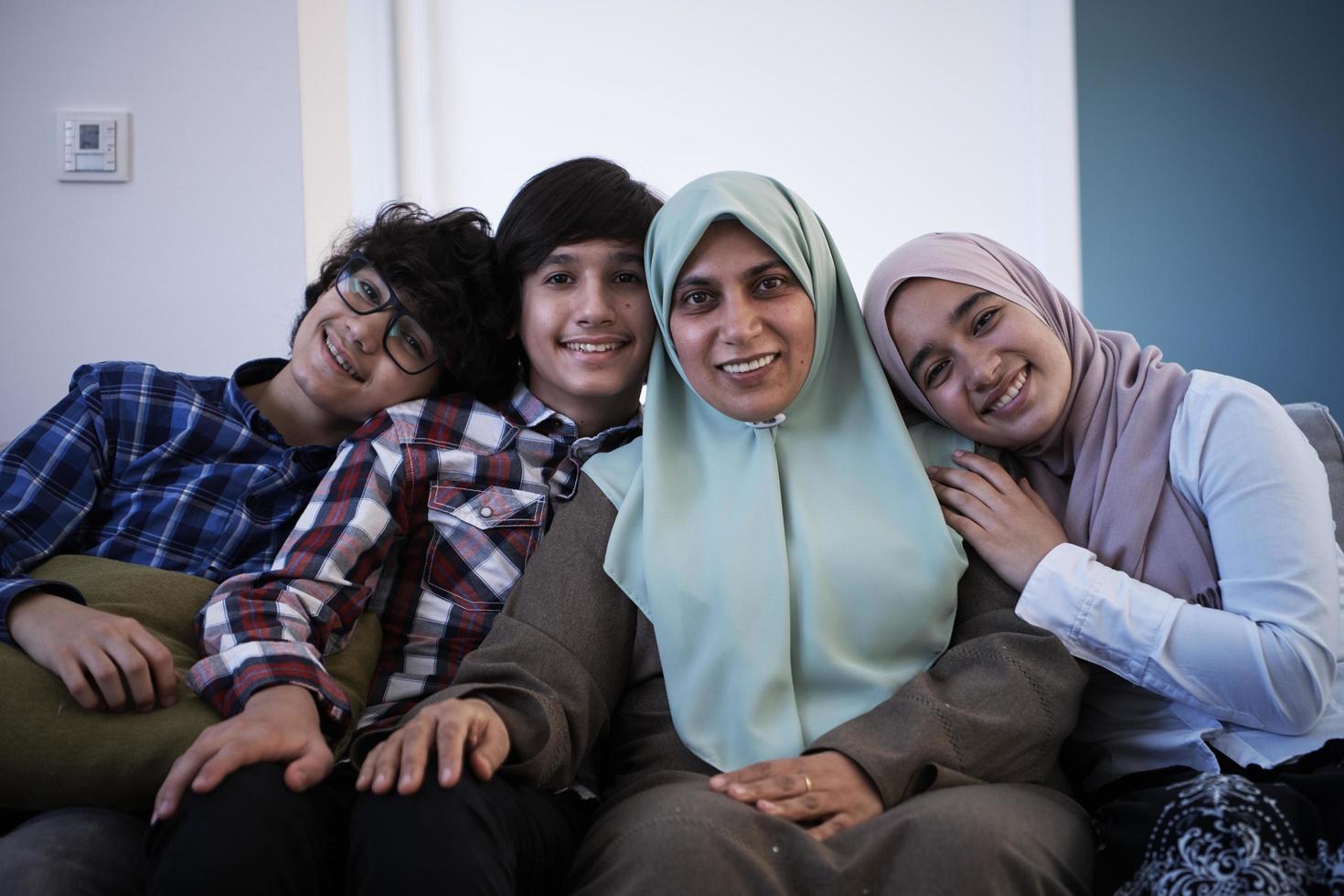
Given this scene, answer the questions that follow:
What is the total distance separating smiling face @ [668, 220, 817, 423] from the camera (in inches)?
58.1

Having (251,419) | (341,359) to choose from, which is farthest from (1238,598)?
(251,419)

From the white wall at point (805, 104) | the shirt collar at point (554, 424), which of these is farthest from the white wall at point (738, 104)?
the shirt collar at point (554, 424)

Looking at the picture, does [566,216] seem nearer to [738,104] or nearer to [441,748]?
[441,748]

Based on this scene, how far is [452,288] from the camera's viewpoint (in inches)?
66.1

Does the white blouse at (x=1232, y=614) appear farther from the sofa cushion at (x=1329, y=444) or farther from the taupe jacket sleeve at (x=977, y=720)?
the sofa cushion at (x=1329, y=444)

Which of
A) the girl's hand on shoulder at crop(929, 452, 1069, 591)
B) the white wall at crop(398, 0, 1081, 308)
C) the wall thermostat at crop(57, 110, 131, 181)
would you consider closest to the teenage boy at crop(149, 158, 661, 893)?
the girl's hand on shoulder at crop(929, 452, 1069, 591)

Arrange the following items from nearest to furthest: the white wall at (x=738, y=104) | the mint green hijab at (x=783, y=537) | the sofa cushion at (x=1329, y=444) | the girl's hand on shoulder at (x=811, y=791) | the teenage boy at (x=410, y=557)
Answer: the teenage boy at (x=410, y=557)
the girl's hand on shoulder at (x=811, y=791)
the mint green hijab at (x=783, y=537)
the sofa cushion at (x=1329, y=444)
the white wall at (x=738, y=104)

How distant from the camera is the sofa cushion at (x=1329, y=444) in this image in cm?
163

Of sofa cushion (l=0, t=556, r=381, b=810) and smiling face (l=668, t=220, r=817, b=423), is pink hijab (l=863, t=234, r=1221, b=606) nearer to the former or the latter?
smiling face (l=668, t=220, r=817, b=423)

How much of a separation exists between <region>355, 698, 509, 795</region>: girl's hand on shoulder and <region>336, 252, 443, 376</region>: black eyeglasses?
67 centimetres

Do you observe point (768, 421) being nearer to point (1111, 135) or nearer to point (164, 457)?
point (164, 457)

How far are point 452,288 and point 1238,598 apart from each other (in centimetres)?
123

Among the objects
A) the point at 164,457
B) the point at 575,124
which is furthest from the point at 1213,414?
the point at 575,124

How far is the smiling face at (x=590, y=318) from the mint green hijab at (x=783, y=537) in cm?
9
